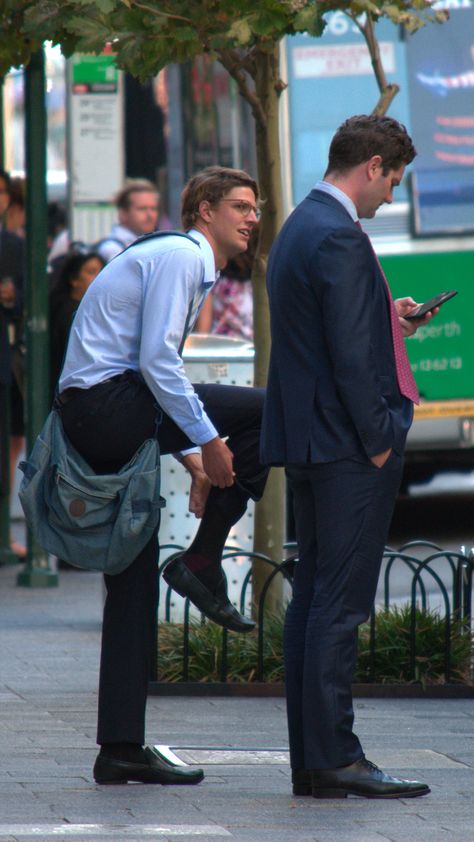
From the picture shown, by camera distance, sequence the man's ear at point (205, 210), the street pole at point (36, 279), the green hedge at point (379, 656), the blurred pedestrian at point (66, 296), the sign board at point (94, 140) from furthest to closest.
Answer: the sign board at point (94, 140) → the blurred pedestrian at point (66, 296) → the street pole at point (36, 279) → the green hedge at point (379, 656) → the man's ear at point (205, 210)

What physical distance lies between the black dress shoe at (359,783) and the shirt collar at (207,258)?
4.60ft

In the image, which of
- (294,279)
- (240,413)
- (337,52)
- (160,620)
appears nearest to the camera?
(294,279)

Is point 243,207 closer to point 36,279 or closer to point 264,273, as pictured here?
point 264,273

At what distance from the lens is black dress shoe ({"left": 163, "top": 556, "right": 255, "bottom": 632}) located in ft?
18.0

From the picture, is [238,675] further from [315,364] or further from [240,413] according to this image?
[315,364]

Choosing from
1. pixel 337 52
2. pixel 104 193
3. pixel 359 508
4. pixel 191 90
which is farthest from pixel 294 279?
pixel 104 193

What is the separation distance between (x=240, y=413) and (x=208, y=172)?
74 centimetres

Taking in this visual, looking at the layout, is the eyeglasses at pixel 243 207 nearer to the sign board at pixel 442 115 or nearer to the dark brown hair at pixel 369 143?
the dark brown hair at pixel 369 143

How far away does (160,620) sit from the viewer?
7.64 metres

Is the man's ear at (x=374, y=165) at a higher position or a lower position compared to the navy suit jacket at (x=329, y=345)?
higher

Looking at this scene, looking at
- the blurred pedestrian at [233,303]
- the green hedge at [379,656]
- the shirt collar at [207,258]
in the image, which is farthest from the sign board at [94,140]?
the shirt collar at [207,258]

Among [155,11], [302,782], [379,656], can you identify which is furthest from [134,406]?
[379,656]

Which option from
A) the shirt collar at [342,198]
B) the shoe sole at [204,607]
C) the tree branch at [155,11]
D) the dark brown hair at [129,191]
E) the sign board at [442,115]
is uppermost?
the sign board at [442,115]

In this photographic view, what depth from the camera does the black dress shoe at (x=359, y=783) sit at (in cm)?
495
